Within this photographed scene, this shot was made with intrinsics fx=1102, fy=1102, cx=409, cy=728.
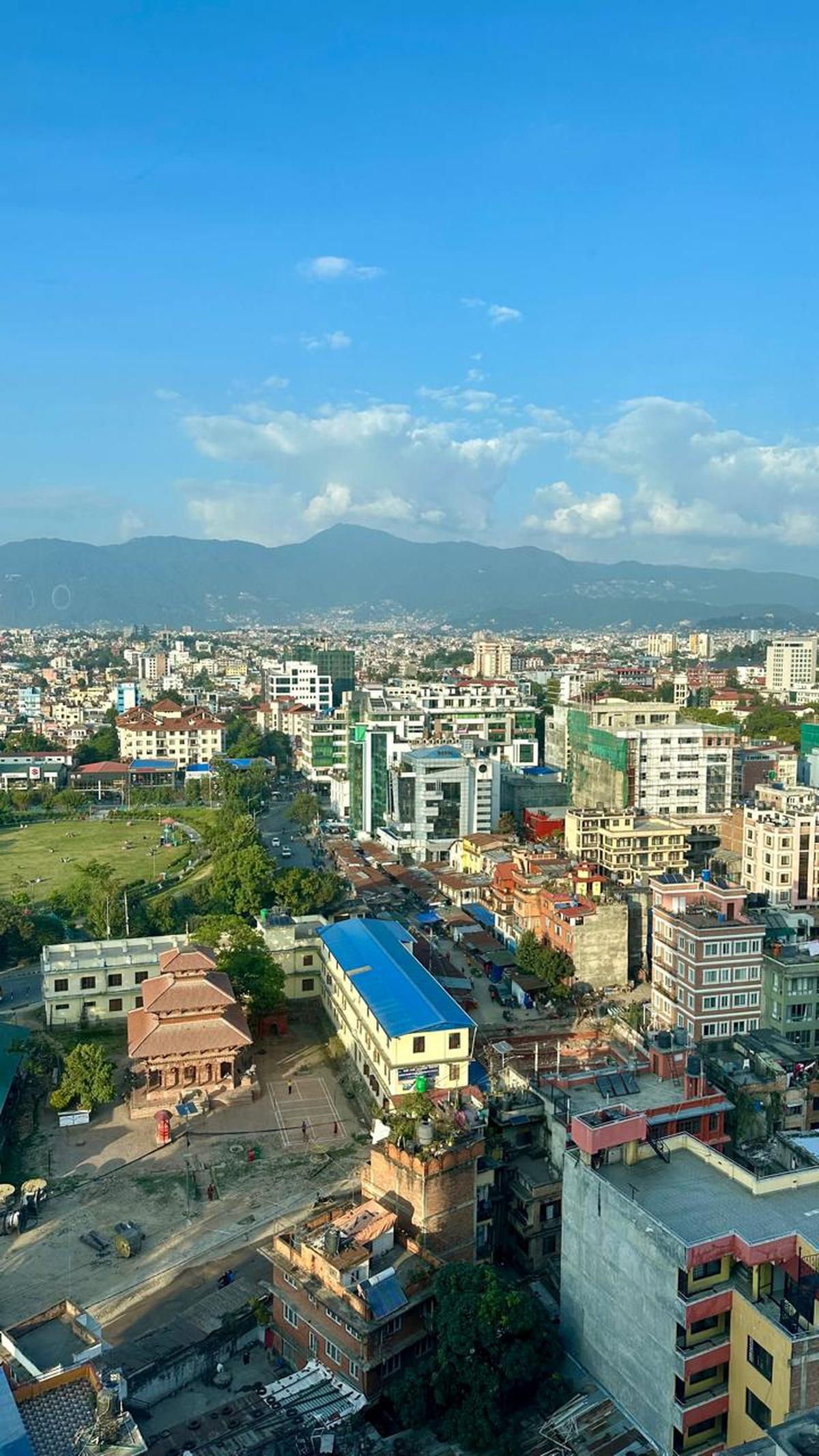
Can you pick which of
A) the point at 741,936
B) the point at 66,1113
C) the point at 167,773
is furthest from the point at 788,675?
the point at 66,1113

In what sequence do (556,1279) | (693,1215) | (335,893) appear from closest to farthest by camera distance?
(693,1215) → (556,1279) → (335,893)

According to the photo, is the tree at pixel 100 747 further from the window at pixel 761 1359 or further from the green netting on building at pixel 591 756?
the window at pixel 761 1359

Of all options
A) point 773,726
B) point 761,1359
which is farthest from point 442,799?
point 773,726

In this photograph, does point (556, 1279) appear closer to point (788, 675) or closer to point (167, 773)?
point (167, 773)

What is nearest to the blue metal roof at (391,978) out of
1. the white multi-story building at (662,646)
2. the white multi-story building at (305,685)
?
the white multi-story building at (305,685)

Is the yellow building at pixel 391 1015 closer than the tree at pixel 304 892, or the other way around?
the yellow building at pixel 391 1015

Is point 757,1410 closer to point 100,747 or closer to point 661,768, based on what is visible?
point 661,768
